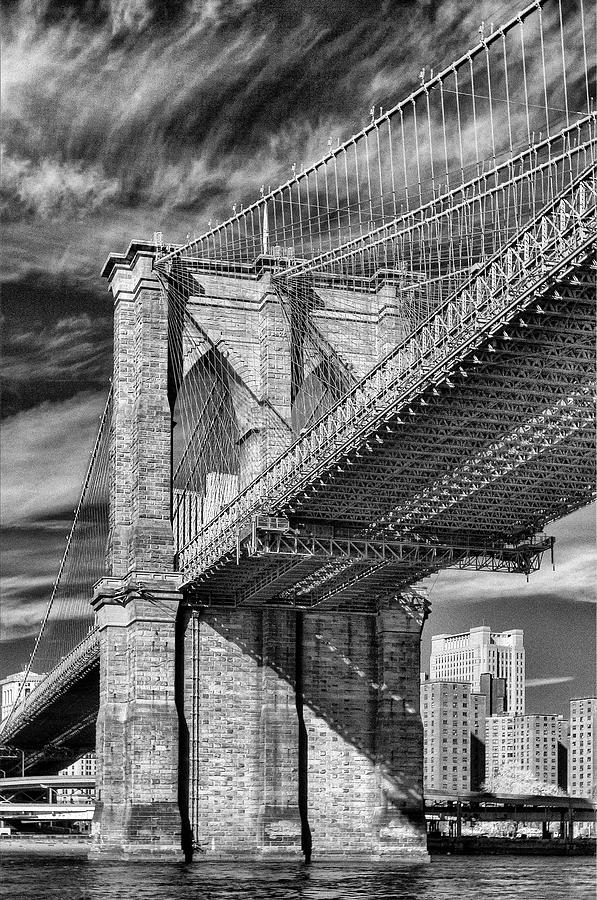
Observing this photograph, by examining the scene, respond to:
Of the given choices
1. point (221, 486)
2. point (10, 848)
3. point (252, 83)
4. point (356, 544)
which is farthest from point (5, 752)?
point (252, 83)

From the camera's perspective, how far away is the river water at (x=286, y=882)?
44.4m

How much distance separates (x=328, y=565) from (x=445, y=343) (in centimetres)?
1695

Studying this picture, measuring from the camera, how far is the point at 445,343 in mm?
43062

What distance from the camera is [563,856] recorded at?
90.9m

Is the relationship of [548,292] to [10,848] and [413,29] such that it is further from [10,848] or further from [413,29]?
[10,848]

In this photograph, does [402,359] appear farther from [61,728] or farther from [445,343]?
[61,728]

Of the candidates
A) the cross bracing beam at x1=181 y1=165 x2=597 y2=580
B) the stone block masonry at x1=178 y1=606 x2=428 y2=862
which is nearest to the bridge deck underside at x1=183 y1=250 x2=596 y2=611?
the cross bracing beam at x1=181 y1=165 x2=597 y2=580

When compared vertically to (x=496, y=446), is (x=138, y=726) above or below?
below

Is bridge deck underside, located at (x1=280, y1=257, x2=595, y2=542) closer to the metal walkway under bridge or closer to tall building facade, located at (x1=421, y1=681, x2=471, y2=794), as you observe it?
the metal walkway under bridge

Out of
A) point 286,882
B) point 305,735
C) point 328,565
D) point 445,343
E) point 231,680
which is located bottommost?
point 286,882

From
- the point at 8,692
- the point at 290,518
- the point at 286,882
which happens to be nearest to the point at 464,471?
the point at 290,518

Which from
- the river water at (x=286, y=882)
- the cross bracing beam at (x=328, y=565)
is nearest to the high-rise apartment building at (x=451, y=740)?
the river water at (x=286, y=882)

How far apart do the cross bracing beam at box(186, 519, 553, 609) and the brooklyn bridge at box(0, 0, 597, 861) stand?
134 mm

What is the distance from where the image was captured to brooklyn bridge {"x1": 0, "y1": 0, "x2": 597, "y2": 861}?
54.5 m
